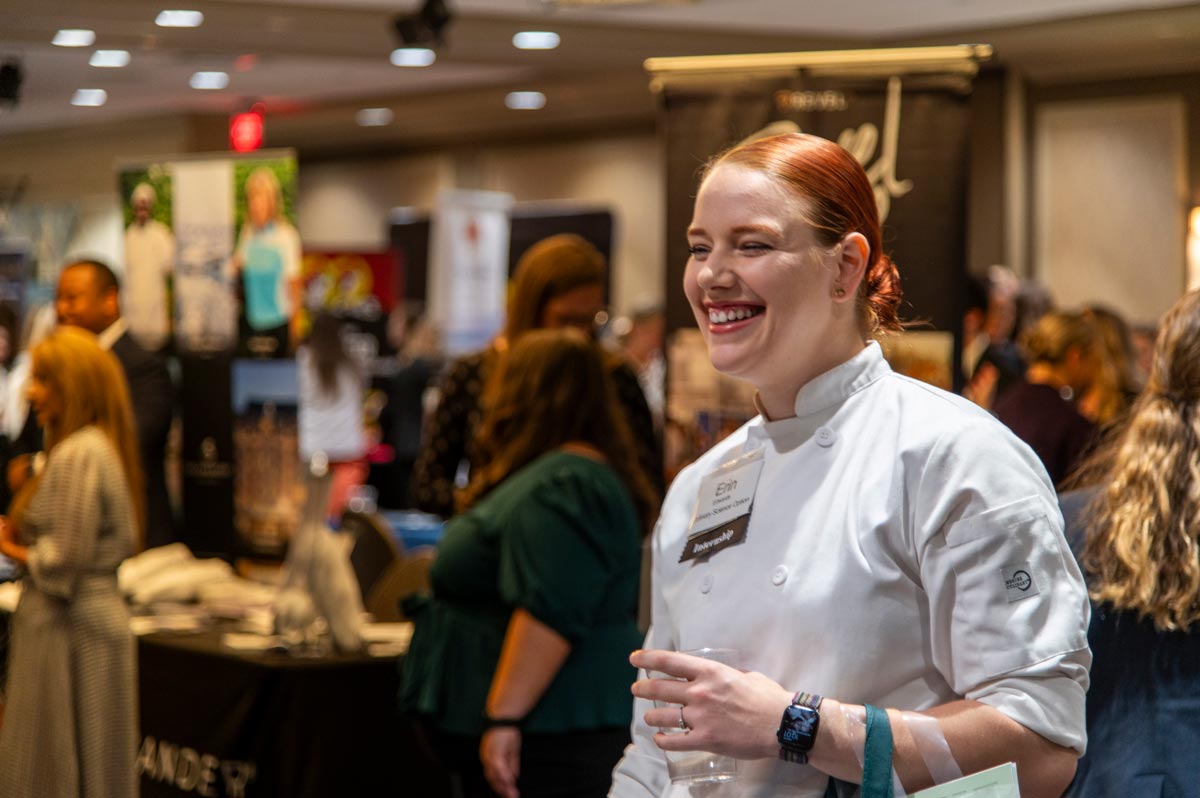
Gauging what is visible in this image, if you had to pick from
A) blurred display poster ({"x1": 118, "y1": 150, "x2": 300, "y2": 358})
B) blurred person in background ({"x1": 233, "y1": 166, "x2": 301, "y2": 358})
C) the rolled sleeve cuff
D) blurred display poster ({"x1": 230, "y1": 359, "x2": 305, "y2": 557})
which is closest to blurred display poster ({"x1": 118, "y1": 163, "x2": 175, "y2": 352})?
blurred display poster ({"x1": 118, "y1": 150, "x2": 300, "y2": 358})

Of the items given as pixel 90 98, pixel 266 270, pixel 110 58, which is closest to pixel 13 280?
pixel 110 58

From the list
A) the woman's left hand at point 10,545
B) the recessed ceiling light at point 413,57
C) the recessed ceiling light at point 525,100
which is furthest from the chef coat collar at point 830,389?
the recessed ceiling light at point 525,100

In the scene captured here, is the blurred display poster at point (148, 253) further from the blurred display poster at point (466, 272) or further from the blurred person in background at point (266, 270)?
the blurred display poster at point (466, 272)

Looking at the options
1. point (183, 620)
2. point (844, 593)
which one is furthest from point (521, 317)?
point (844, 593)

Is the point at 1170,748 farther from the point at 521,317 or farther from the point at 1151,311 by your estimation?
the point at 1151,311

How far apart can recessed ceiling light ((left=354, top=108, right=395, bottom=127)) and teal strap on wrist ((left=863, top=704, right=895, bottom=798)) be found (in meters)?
11.4

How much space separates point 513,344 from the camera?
146 inches

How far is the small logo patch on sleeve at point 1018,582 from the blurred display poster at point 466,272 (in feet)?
30.5

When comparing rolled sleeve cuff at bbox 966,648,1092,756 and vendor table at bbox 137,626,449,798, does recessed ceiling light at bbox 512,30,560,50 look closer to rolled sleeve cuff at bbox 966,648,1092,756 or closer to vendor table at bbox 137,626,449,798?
vendor table at bbox 137,626,449,798

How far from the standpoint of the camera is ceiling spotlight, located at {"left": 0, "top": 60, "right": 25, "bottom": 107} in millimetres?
2053

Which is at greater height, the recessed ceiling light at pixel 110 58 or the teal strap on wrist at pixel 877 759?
the recessed ceiling light at pixel 110 58

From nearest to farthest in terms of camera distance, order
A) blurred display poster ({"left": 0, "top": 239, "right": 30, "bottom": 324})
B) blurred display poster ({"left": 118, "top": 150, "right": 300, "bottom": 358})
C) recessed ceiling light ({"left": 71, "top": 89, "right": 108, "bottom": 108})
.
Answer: blurred display poster ({"left": 0, "top": 239, "right": 30, "bottom": 324}), recessed ceiling light ({"left": 71, "top": 89, "right": 108, "bottom": 108}), blurred display poster ({"left": 118, "top": 150, "right": 300, "bottom": 358})

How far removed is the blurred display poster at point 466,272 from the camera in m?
10.6

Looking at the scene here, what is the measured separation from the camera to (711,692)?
135 cm
